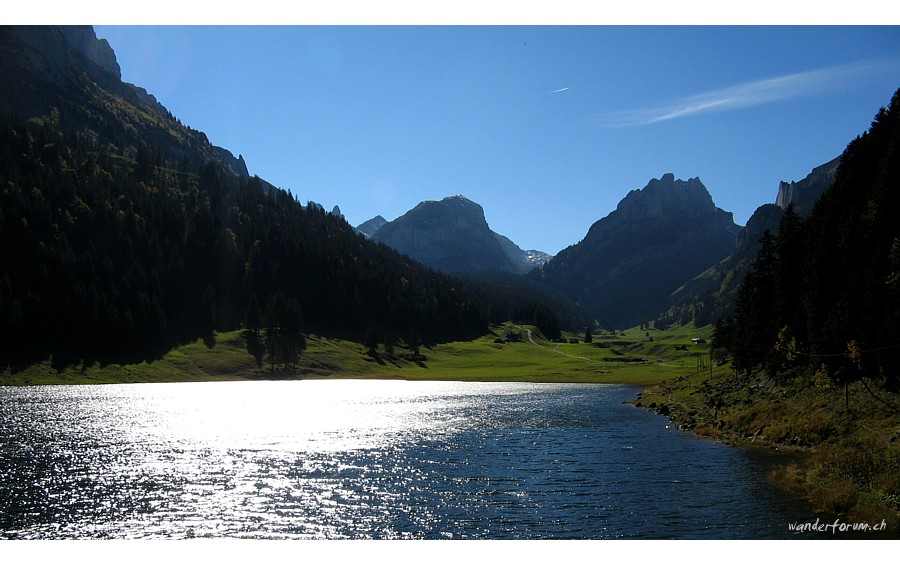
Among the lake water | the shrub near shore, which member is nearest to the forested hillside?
the shrub near shore

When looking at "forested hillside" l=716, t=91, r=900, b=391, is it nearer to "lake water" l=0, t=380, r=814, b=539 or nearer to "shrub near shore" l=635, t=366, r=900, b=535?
"shrub near shore" l=635, t=366, r=900, b=535

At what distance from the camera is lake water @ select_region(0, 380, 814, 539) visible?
36562 mm

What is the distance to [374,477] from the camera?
50500mm

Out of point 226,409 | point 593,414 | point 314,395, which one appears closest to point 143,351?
point 314,395

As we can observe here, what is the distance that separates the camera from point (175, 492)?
147ft

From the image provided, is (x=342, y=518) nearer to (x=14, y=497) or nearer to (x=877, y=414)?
(x=14, y=497)

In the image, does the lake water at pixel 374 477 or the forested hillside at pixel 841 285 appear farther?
the forested hillside at pixel 841 285

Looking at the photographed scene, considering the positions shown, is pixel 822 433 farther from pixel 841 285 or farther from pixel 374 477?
pixel 374 477

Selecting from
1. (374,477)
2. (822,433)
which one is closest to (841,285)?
(822,433)


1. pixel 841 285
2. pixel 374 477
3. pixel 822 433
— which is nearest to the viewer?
pixel 374 477

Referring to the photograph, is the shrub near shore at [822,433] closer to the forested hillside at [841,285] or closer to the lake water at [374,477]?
the lake water at [374,477]

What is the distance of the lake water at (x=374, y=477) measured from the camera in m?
36.6

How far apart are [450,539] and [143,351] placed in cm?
17287

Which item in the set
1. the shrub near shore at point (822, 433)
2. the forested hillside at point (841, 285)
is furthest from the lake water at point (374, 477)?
the forested hillside at point (841, 285)
